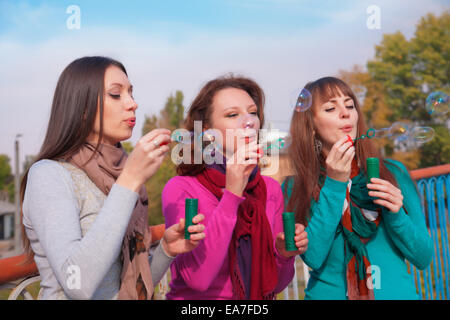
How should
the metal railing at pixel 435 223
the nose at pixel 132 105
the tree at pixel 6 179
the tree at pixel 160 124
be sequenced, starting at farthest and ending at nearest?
the tree at pixel 6 179
the tree at pixel 160 124
the metal railing at pixel 435 223
the nose at pixel 132 105

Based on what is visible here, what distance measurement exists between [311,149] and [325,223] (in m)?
0.51

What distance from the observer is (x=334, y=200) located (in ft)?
6.41

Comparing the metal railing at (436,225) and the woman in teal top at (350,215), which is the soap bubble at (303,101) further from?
the metal railing at (436,225)

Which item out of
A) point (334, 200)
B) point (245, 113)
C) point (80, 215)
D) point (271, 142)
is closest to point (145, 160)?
point (80, 215)

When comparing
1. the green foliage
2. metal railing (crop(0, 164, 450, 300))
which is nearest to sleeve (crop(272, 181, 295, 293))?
metal railing (crop(0, 164, 450, 300))

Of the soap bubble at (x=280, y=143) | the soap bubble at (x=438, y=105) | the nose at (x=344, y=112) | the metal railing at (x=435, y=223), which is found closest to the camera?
the nose at (x=344, y=112)

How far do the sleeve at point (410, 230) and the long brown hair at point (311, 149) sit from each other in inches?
4.8

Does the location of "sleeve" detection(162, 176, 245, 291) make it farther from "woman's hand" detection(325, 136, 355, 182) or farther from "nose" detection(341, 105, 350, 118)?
"nose" detection(341, 105, 350, 118)

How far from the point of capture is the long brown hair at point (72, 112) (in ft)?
5.35

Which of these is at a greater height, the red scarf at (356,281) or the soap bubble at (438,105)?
the soap bubble at (438,105)

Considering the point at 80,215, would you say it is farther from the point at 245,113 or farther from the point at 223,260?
the point at 245,113

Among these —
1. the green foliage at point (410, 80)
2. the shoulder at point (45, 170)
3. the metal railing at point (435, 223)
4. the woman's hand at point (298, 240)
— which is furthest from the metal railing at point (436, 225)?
the green foliage at point (410, 80)

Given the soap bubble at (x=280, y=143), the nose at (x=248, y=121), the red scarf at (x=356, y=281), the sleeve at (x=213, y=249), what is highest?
the nose at (x=248, y=121)
